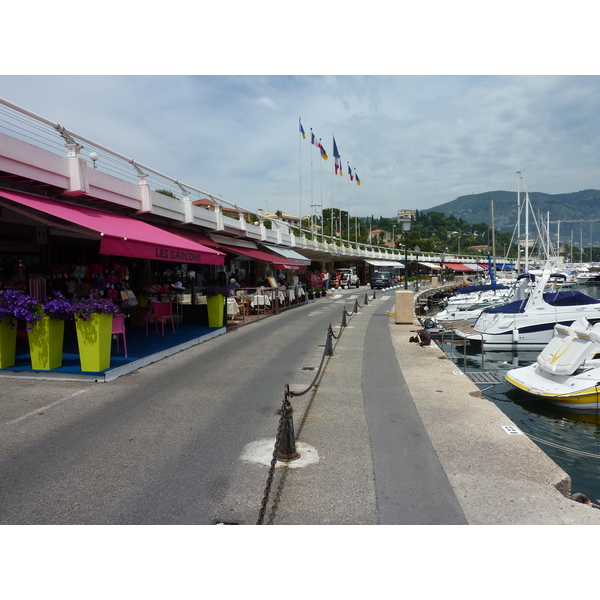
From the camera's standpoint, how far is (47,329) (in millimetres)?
8117

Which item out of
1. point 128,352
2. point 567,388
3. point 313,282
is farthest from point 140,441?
point 313,282

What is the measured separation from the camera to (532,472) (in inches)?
187

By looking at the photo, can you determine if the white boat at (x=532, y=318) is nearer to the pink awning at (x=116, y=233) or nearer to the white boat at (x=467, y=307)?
the white boat at (x=467, y=307)

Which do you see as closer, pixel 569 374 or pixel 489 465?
pixel 489 465

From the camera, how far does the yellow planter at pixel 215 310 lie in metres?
14.8

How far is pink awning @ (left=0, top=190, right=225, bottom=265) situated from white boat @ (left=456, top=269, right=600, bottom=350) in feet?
41.2

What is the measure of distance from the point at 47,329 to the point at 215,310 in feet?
22.8

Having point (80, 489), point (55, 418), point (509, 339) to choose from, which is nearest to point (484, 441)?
point (80, 489)

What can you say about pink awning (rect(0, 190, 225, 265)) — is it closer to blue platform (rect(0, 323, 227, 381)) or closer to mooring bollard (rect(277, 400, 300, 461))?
blue platform (rect(0, 323, 227, 381))

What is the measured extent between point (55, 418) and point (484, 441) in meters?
5.95

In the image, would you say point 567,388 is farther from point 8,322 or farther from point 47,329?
point 8,322

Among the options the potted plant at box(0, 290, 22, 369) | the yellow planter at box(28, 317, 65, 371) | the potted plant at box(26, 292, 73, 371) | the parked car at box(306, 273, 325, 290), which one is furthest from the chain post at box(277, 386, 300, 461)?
the parked car at box(306, 273, 325, 290)

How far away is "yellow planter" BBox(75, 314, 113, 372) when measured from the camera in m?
8.09

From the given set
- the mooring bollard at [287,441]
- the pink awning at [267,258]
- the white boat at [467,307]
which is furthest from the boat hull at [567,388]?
the pink awning at [267,258]
